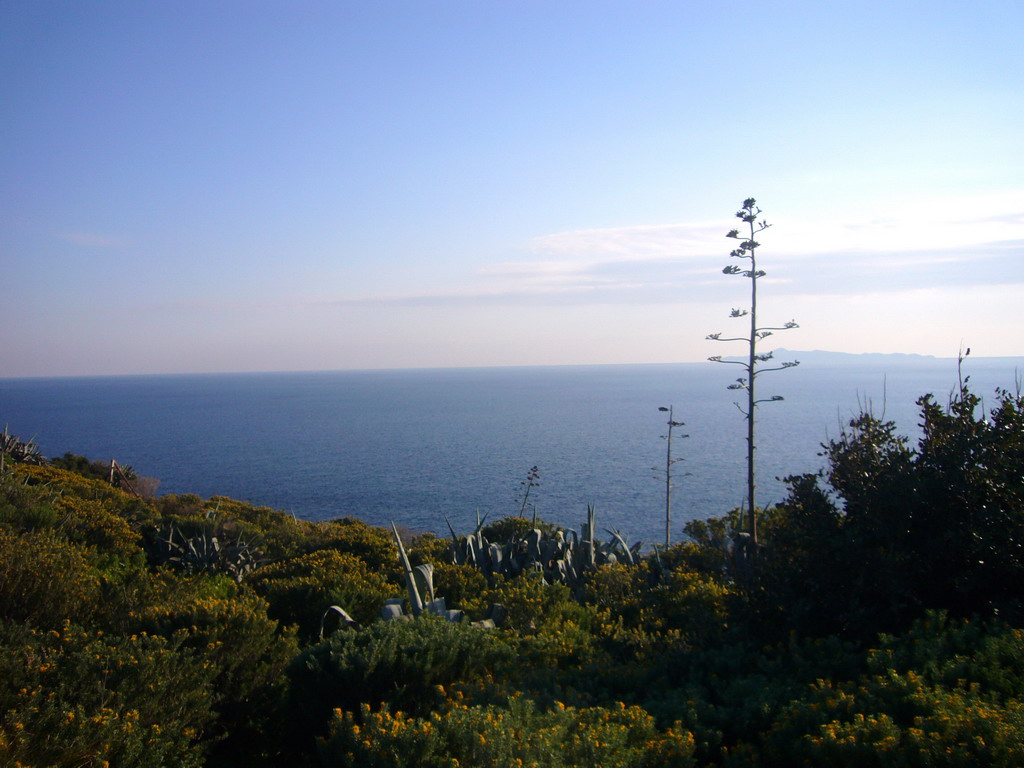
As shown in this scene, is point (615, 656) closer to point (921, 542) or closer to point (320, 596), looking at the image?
point (921, 542)

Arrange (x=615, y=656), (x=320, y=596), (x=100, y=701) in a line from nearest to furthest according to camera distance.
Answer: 1. (x=100, y=701)
2. (x=615, y=656)
3. (x=320, y=596)

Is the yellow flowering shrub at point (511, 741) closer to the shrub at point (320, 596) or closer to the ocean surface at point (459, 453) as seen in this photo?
the shrub at point (320, 596)

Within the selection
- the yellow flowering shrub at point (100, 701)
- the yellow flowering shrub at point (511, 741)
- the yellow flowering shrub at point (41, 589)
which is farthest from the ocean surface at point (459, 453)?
the yellow flowering shrub at point (41, 589)

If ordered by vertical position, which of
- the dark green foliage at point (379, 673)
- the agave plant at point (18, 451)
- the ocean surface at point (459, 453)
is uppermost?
the dark green foliage at point (379, 673)

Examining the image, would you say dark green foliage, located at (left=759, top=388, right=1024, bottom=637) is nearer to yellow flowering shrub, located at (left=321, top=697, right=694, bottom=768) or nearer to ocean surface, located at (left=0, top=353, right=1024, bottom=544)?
ocean surface, located at (left=0, top=353, right=1024, bottom=544)

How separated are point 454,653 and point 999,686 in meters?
3.11

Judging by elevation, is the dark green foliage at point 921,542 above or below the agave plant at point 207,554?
above

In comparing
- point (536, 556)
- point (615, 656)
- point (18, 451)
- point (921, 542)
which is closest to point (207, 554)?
point (536, 556)

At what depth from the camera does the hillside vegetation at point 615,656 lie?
3.41 meters

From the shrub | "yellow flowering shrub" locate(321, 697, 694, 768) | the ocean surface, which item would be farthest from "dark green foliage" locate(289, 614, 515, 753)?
the ocean surface

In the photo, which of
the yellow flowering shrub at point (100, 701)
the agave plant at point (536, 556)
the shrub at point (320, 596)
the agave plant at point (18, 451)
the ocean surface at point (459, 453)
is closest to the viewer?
the yellow flowering shrub at point (100, 701)

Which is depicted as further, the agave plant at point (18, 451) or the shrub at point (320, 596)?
the agave plant at point (18, 451)

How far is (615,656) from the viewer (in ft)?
17.9

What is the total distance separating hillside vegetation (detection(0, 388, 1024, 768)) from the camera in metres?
3.41
